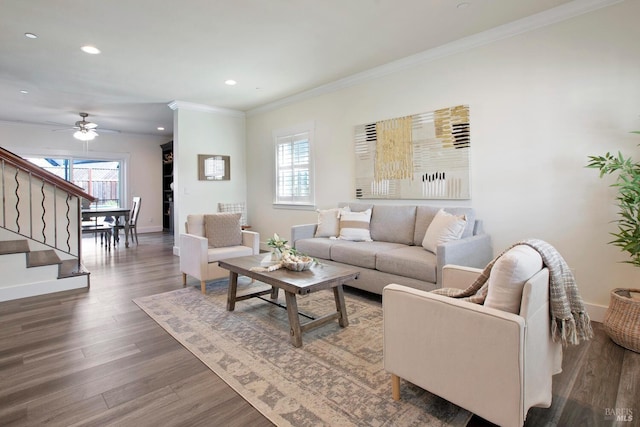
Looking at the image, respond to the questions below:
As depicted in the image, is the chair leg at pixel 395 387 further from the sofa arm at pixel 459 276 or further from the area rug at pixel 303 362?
the sofa arm at pixel 459 276

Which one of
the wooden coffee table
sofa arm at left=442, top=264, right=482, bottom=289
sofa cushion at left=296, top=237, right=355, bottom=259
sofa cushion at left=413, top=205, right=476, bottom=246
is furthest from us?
sofa cushion at left=296, top=237, right=355, bottom=259

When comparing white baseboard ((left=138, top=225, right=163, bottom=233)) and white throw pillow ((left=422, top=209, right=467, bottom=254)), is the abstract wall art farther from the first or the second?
white baseboard ((left=138, top=225, right=163, bottom=233))

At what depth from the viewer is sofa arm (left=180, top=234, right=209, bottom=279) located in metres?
3.72

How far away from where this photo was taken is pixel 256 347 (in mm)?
2426

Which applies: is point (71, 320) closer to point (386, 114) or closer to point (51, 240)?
point (51, 240)

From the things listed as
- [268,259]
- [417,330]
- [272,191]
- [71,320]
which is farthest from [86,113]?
[417,330]

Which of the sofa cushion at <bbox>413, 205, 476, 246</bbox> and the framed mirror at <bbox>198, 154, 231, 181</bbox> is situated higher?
the framed mirror at <bbox>198, 154, 231, 181</bbox>

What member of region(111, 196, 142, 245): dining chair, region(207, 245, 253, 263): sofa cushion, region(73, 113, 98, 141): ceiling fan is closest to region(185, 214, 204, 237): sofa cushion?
region(207, 245, 253, 263): sofa cushion

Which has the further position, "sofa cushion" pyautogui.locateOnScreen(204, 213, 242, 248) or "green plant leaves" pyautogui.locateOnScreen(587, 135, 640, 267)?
"sofa cushion" pyautogui.locateOnScreen(204, 213, 242, 248)

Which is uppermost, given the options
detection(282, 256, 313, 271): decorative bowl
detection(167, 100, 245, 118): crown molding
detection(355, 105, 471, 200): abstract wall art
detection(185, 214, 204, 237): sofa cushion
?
detection(167, 100, 245, 118): crown molding

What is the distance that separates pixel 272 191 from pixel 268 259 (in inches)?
131

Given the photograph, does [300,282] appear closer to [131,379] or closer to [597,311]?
[131,379]

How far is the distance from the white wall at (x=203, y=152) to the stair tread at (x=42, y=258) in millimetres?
2009

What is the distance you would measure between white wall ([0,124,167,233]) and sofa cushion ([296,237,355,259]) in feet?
22.9
